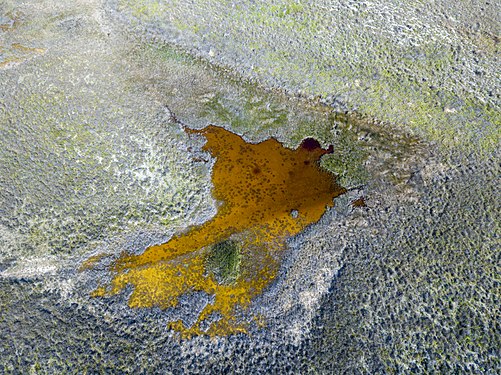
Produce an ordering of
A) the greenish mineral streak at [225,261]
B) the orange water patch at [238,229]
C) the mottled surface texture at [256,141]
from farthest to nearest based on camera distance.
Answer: the greenish mineral streak at [225,261] < the orange water patch at [238,229] < the mottled surface texture at [256,141]

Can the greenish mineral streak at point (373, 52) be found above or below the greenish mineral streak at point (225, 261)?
above

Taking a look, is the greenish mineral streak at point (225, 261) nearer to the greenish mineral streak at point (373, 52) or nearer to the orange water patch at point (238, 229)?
the orange water patch at point (238, 229)

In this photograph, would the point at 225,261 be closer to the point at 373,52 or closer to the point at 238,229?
the point at 238,229

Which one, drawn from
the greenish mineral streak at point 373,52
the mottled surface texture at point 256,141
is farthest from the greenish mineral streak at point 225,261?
the greenish mineral streak at point 373,52

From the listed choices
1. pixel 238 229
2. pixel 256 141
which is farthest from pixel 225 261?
pixel 256 141

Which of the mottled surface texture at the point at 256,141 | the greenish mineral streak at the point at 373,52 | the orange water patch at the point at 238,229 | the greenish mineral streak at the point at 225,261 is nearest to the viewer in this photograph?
the mottled surface texture at the point at 256,141

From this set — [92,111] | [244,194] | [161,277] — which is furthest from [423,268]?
[92,111]

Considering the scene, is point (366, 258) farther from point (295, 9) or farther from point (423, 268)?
point (295, 9)
